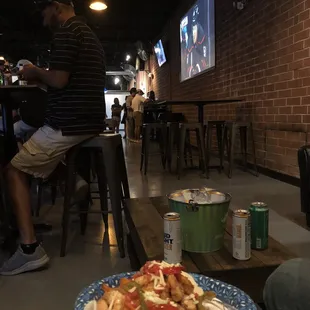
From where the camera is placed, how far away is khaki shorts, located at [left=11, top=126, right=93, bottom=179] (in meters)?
1.91

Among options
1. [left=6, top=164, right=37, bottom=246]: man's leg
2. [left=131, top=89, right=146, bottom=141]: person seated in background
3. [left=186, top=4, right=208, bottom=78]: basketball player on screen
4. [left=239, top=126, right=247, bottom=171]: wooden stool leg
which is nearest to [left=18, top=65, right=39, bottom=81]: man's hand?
[left=6, top=164, right=37, bottom=246]: man's leg

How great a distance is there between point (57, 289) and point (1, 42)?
12240mm

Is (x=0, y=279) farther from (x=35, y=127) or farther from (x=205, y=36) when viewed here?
(x=205, y=36)

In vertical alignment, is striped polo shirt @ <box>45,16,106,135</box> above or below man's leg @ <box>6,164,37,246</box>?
above

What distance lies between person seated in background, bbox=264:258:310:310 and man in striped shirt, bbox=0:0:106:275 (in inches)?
54.5

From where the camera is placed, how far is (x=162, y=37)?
Result: 11.2m

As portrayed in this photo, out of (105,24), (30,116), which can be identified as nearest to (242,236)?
(30,116)

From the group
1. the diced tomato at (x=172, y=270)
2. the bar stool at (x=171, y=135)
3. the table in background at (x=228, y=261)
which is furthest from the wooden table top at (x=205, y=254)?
the bar stool at (x=171, y=135)

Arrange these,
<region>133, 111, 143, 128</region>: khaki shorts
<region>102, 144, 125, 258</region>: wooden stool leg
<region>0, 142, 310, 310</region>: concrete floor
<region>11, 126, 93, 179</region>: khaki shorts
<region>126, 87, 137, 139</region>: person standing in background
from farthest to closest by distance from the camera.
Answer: <region>126, 87, 137, 139</region>: person standing in background < <region>133, 111, 143, 128</region>: khaki shorts < <region>102, 144, 125, 258</region>: wooden stool leg < <region>11, 126, 93, 179</region>: khaki shorts < <region>0, 142, 310, 310</region>: concrete floor

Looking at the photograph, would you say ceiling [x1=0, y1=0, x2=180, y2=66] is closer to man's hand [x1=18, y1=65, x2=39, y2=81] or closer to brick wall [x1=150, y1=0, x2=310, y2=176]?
brick wall [x1=150, y1=0, x2=310, y2=176]

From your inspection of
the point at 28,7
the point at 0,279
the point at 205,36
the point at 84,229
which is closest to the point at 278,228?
the point at 84,229

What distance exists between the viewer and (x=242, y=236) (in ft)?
3.80

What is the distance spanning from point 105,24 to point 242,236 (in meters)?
11.0

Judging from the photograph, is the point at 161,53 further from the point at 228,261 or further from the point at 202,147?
the point at 228,261
